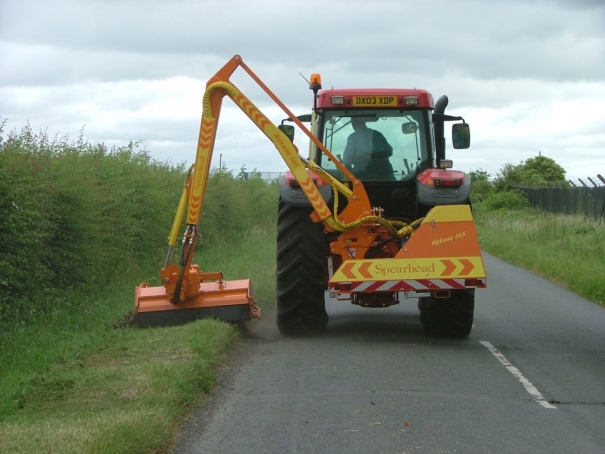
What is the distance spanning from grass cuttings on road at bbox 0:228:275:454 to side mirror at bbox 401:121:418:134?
3.39 metres

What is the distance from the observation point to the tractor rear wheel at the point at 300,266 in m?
10.6

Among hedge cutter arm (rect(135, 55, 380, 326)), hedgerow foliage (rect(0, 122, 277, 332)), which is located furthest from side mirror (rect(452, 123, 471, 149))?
hedgerow foliage (rect(0, 122, 277, 332))

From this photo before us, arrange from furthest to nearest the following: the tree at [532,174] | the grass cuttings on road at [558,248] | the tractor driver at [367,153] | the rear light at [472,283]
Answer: the tree at [532,174]
the grass cuttings on road at [558,248]
the tractor driver at [367,153]
the rear light at [472,283]

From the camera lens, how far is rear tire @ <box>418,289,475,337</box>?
10945 mm

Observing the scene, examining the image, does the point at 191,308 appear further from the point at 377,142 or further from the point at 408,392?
the point at 408,392

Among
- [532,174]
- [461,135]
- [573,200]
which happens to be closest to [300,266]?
[461,135]

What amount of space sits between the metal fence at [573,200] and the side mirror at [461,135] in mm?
18525

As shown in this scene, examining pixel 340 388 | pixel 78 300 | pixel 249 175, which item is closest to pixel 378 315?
pixel 78 300

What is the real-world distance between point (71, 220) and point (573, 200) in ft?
87.7

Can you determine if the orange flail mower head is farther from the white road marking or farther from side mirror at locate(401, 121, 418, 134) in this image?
side mirror at locate(401, 121, 418, 134)

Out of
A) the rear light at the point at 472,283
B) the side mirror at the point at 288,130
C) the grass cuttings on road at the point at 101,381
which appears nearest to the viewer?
the grass cuttings on road at the point at 101,381

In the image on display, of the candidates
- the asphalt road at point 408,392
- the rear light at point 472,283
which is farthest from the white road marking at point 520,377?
the rear light at point 472,283

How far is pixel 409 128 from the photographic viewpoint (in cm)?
1166

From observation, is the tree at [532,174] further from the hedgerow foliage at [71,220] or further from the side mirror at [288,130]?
the side mirror at [288,130]
